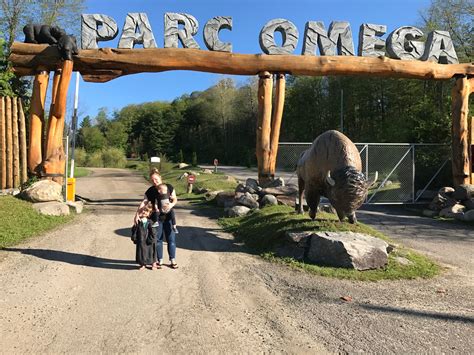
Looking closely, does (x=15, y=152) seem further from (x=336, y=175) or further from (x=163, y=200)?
(x=336, y=175)

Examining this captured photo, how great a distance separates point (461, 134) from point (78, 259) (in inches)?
536

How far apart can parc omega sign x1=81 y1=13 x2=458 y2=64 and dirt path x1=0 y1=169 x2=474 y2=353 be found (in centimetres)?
762

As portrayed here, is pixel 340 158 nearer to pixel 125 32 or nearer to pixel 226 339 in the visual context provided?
pixel 226 339

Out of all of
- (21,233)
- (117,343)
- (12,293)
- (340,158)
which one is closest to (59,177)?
(21,233)

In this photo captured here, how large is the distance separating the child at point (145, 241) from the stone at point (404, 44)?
36.9ft

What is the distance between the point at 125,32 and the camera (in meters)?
12.6

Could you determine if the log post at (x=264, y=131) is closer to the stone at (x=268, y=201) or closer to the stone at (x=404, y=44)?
the stone at (x=268, y=201)

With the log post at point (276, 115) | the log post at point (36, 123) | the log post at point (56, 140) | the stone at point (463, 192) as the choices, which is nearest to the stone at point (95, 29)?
the log post at point (56, 140)

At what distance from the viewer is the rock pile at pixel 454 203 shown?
13.1 metres

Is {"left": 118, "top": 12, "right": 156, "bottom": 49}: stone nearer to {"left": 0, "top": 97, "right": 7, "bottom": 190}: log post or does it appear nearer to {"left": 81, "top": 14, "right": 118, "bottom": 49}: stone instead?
{"left": 81, "top": 14, "right": 118, "bottom": 49}: stone

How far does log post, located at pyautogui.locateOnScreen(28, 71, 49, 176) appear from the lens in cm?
1259

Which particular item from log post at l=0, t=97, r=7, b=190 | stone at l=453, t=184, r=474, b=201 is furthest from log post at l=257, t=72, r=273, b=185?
log post at l=0, t=97, r=7, b=190

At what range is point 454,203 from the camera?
13.8 metres

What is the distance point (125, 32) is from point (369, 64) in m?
8.05
